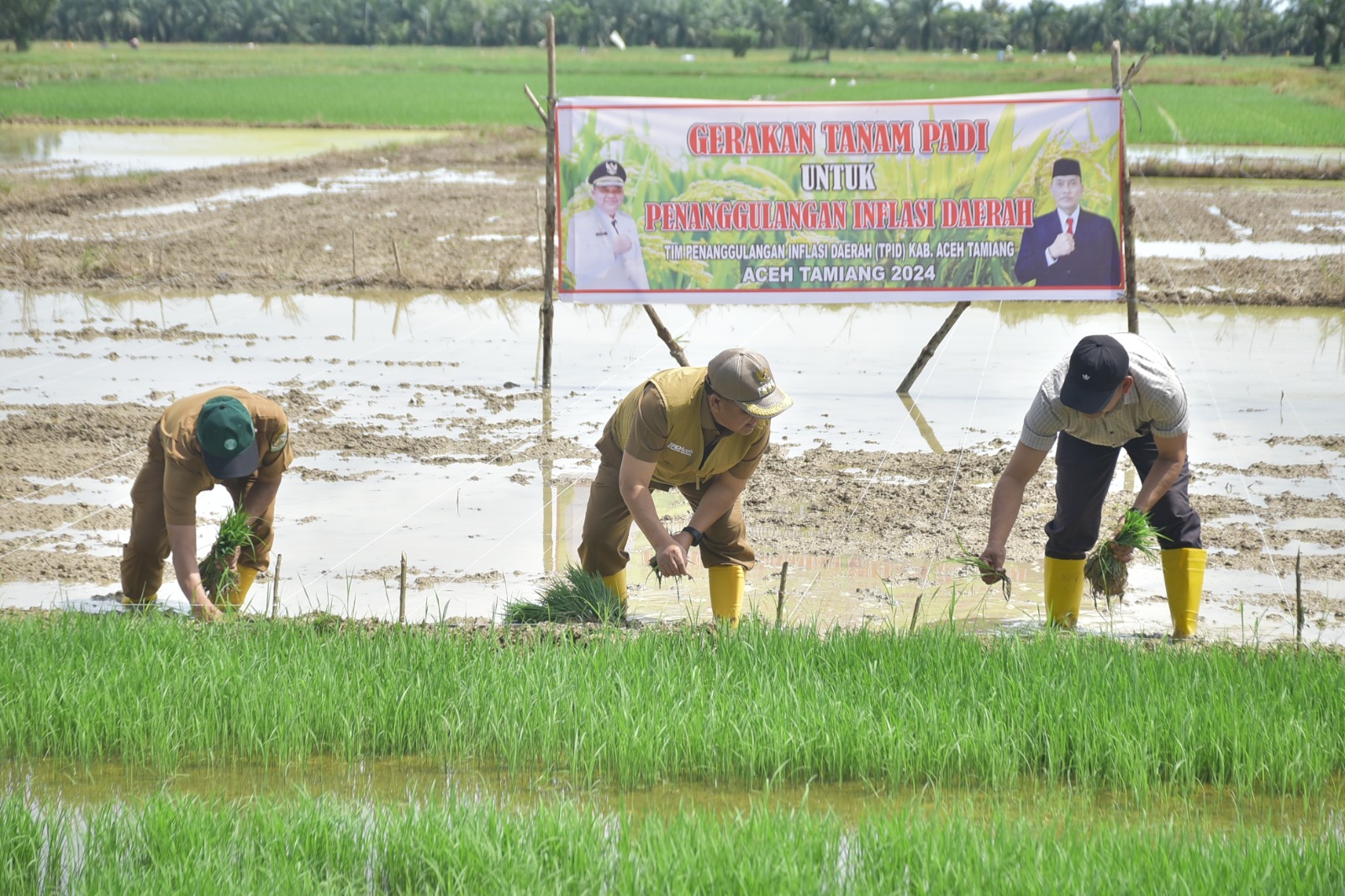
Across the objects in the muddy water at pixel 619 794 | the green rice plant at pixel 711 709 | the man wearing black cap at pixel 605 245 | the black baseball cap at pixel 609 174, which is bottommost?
the muddy water at pixel 619 794

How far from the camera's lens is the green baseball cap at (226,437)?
5.50 metres

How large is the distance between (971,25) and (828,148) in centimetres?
10140

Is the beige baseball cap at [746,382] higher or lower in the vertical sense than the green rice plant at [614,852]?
higher

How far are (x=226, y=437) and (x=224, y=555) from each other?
85 centimetres

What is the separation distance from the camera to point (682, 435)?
5.57m

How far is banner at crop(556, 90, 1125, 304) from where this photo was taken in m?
10.3

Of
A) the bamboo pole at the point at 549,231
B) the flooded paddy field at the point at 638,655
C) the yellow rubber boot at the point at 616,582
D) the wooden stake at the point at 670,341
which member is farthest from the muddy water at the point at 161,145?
the yellow rubber boot at the point at 616,582

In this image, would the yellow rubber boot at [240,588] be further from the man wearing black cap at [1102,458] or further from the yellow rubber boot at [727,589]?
the man wearing black cap at [1102,458]

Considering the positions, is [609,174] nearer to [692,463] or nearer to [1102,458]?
[692,463]

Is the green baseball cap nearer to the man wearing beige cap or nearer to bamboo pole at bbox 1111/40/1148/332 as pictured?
the man wearing beige cap

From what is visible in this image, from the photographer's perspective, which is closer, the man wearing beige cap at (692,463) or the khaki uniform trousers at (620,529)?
A: the man wearing beige cap at (692,463)

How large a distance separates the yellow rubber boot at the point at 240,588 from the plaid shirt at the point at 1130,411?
3.66 m

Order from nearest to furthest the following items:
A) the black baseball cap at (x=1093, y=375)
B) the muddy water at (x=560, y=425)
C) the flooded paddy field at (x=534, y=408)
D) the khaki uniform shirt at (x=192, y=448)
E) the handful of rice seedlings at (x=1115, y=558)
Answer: the black baseball cap at (x=1093, y=375) → the khaki uniform shirt at (x=192, y=448) → the handful of rice seedlings at (x=1115, y=558) → the muddy water at (x=560, y=425) → the flooded paddy field at (x=534, y=408)

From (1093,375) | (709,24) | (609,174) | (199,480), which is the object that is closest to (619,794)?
(199,480)
